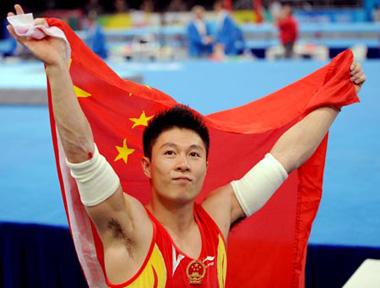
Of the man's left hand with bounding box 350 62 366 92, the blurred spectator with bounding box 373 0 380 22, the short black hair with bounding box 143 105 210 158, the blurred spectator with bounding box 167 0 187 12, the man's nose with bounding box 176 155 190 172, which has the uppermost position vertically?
the man's left hand with bounding box 350 62 366 92

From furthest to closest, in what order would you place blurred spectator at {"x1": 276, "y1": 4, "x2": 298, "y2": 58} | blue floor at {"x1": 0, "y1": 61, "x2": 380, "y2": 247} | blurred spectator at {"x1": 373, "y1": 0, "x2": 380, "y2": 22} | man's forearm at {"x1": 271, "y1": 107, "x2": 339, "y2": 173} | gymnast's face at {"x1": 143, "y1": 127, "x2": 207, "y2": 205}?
1. blurred spectator at {"x1": 373, "y1": 0, "x2": 380, "y2": 22}
2. blurred spectator at {"x1": 276, "y1": 4, "x2": 298, "y2": 58}
3. blue floor at {"x1": 0, "y1": 61, "x2": 380, "y2": 247}
4. man's forearm at {"x1": 271, "y1": 107, "x2": 339, "y2": 173}
5. gymnast's face at {"x1": 143, "y1": 127, "x2": 207, "y2": 205}

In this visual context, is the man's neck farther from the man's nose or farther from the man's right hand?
the man's right hand

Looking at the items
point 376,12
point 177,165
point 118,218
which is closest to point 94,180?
point 118,218

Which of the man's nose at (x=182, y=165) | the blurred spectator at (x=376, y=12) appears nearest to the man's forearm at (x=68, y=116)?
the man's nose at (x=182, y=165)

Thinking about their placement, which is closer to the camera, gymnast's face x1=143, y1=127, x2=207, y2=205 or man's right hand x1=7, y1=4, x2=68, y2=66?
man's right hand x1=7, y1=4, x2=68, y2=66

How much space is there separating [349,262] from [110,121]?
1014 millimetres

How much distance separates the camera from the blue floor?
285cm

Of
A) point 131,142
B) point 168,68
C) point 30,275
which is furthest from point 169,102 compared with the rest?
point 168,68

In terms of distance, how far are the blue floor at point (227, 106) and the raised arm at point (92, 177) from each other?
1.04 m

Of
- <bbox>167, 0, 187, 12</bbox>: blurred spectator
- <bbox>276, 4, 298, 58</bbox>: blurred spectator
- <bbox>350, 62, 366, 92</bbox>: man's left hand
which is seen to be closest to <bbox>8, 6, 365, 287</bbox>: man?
<bbox>350, 62, 366, 92</bbox>: man's left hand

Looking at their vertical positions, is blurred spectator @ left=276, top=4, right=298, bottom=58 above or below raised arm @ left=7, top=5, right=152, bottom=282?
below

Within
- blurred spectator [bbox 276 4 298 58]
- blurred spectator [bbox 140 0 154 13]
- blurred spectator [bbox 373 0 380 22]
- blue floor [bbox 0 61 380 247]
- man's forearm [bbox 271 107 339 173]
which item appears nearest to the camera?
man's forearm [bbox 271 107 339 173]

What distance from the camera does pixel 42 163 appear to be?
4.20 meters

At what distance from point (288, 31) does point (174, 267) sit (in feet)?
34.6
